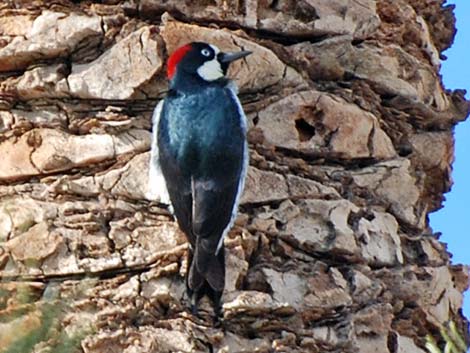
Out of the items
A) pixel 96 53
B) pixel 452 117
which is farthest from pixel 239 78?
pixel 452 117

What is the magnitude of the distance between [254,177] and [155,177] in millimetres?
303

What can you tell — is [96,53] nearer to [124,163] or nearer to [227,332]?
[124,163]

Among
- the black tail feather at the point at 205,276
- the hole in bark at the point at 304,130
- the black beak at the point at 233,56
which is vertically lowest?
the black tail feather at the point at 205,276

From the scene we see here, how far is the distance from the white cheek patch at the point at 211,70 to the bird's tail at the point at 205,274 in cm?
74

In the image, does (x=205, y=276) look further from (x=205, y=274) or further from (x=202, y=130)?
(x=202, y=130)

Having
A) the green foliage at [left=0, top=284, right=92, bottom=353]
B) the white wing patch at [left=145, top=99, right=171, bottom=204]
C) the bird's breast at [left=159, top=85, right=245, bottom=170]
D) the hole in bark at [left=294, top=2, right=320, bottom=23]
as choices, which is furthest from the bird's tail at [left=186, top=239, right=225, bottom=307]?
the green foliage at [left=0, top=284, right=92, bottom=353]

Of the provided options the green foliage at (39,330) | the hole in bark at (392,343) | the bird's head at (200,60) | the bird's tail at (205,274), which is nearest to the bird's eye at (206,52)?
the bird's head at (200,60)

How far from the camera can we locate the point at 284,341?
3.42m

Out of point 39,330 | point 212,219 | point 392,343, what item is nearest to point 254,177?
point 212,219

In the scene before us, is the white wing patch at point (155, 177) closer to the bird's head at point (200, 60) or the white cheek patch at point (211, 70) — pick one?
the bird's head at point (200, 60)

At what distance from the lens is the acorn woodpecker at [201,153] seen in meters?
3.60

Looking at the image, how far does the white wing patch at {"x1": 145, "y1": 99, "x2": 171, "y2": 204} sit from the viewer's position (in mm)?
3613

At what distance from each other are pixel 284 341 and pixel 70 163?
849 millimetres

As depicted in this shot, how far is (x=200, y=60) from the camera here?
13.8 feet
